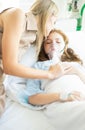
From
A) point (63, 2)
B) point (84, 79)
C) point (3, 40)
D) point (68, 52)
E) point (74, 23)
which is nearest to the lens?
point (3, 40)

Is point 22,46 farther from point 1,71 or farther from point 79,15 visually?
point 79,15

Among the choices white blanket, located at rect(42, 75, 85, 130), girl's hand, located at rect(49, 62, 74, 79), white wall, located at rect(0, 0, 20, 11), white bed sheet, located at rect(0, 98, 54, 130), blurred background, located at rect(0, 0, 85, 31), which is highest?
white wall, located at rect(0, 0, 20, 11)

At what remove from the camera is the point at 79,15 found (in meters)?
2.60

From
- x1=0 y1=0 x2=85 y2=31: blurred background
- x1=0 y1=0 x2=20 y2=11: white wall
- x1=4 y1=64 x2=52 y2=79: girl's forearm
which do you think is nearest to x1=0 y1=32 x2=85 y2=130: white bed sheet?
x1=4 y1=64 x2=52 y2=79: girl's forearm

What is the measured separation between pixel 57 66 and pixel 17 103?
0.33 metres

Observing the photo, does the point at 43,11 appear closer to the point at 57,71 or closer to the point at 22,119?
the point at 57,71

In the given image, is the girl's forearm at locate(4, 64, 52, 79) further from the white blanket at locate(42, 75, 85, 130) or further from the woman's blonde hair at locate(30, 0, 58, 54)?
the woman's blonde hair at locate(30, 0, 58, 54)

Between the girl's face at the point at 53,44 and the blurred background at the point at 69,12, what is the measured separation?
0.49m

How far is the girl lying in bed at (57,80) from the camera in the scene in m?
1.40

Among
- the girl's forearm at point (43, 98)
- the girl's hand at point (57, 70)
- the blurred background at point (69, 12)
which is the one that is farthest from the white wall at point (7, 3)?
the girl's forearm at point (43, 98)

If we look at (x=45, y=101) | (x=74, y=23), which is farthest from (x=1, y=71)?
(x=74, y=23)

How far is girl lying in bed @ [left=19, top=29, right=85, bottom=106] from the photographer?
1.40 metres

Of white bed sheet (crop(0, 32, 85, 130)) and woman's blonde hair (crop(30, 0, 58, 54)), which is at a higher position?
woman's blonde hair (crop(30, 0, 58, 54))

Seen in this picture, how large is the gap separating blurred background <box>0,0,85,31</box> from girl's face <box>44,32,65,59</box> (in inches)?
19.3
